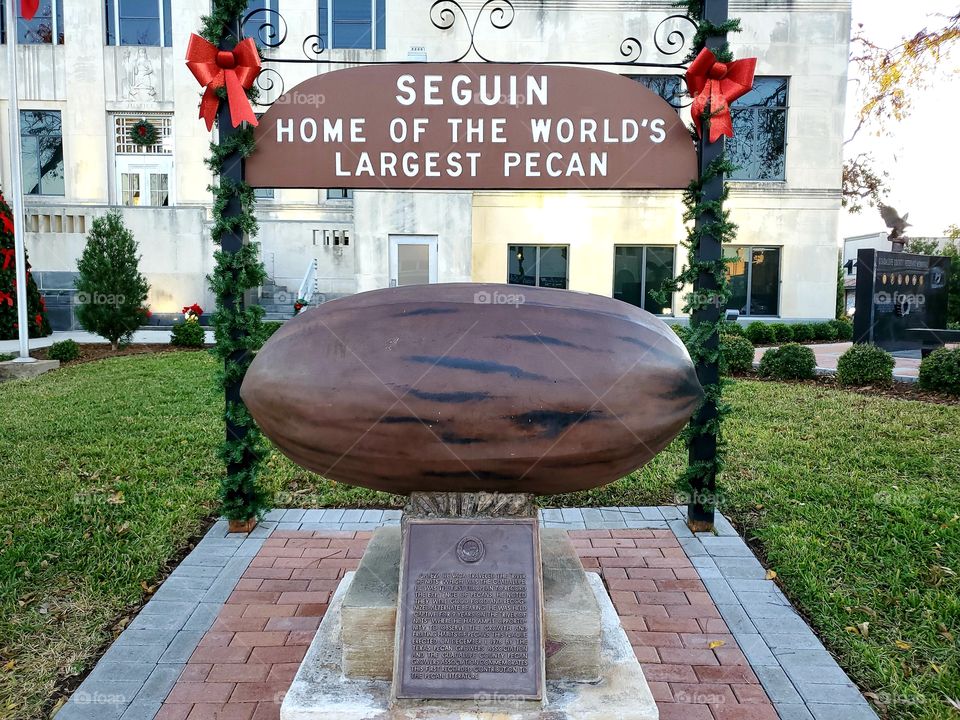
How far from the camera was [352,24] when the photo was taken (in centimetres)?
2008

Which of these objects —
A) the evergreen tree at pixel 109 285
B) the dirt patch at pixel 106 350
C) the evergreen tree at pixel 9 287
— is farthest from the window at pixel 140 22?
the dirt patch at pixel 106 350

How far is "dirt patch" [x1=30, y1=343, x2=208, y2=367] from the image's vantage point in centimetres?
1245

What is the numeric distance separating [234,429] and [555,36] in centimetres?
1722

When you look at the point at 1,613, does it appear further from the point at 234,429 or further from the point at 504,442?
the point at 504,442

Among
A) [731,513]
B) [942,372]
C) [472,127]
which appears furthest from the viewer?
[942,372]

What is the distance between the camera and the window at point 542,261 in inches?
755

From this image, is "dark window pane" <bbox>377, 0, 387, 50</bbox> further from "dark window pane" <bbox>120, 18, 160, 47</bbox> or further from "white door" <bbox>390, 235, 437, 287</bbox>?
"dark window pane" <bbox>120, 18, 160, 47</bbox>

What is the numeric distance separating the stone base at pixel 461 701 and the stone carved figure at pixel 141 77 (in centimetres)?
2268

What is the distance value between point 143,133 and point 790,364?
65.5ft

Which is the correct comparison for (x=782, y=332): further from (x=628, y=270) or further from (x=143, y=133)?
(x=143, y=133)

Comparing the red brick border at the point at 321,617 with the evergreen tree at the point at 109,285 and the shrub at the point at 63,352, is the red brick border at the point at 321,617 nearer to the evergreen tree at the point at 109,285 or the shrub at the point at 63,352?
the shrub at the point at 63,352

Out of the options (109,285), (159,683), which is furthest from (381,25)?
(159,683)

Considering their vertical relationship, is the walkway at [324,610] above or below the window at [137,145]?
below

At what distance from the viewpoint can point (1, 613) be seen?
3.34 m
